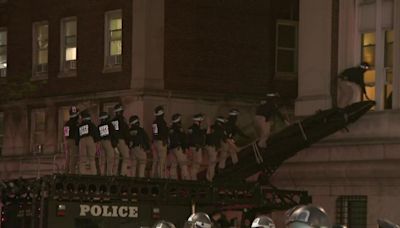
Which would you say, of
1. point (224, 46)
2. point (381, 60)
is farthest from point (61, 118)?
point (381, 60)

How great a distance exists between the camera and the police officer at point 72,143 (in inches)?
1334

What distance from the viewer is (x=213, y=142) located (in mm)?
35375

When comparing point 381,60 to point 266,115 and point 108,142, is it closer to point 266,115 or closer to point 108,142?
point 266,115

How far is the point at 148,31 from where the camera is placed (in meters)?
44.9

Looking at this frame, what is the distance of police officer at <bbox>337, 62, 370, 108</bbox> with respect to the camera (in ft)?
117

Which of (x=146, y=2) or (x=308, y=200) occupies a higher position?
(x=146, y=2)


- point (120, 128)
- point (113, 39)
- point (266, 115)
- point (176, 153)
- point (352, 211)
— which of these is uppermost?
point (113, 39)

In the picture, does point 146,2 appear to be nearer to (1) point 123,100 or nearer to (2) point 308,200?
(1) point 123,100

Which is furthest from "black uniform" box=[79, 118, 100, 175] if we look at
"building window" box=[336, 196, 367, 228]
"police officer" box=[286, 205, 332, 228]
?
"police officer" box=[286, 205, 332, 228]

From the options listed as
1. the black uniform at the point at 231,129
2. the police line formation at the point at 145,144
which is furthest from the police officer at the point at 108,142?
the black uniform at the point at 231,129

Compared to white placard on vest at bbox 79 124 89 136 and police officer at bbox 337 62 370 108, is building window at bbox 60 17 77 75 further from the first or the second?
white placard on vest at bbox 79 124 89 136

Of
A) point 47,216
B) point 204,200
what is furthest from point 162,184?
point 47,216

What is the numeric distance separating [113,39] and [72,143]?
41.0ft

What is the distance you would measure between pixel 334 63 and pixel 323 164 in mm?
2645
